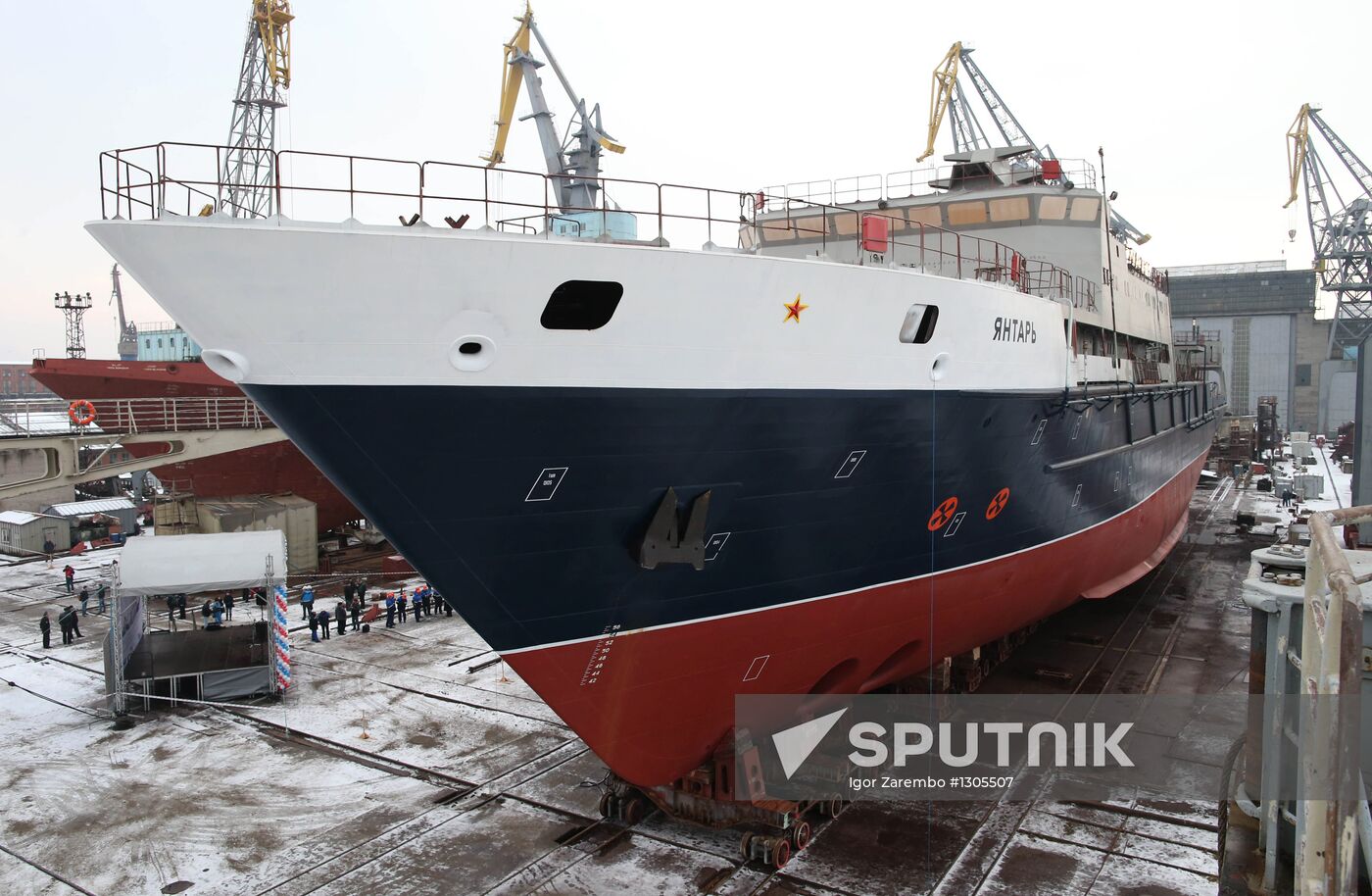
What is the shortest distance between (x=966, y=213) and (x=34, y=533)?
3159cm

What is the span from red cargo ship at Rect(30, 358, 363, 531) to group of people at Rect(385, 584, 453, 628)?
5835 millimetres

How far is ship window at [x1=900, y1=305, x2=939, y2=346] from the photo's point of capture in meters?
8.95

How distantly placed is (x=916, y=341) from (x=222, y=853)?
9.51 metres

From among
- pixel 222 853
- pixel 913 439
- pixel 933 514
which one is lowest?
pixel 222 853

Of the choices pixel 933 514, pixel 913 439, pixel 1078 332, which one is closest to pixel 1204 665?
pixel 1078 332

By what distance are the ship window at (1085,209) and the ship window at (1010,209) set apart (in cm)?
76

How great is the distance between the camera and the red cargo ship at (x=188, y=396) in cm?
2494

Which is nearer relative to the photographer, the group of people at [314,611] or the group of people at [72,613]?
the group of people at [72,613]

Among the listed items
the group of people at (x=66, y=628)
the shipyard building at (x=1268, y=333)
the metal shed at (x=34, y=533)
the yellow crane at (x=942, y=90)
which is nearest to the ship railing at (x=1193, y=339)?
the yellow crane at (x=942, y=90)

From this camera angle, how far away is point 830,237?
49.4 feet

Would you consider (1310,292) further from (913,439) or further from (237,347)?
(237,347)

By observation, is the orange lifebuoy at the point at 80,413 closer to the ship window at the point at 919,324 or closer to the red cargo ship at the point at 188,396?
the red cargo ship at the point at 188,396

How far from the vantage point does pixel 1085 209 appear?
14977mm

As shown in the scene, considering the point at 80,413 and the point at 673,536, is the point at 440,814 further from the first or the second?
the point at 80,413
